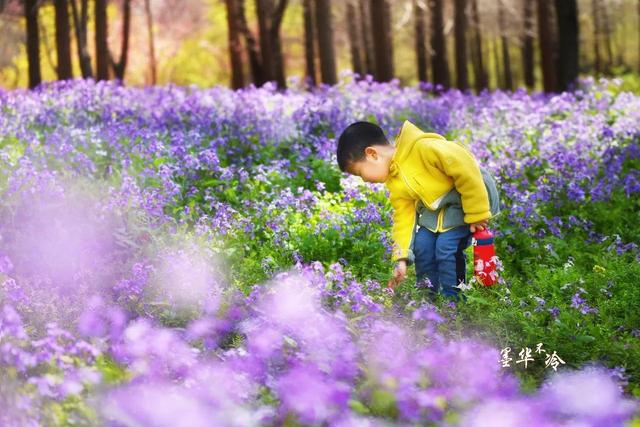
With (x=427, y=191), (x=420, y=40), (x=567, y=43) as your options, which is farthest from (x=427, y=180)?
(x=420, y=40)

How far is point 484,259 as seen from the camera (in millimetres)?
5355

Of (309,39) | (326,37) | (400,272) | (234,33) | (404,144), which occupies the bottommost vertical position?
(400,272)

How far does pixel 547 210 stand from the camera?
7684 mm

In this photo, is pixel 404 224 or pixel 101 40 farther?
pixel 101 40

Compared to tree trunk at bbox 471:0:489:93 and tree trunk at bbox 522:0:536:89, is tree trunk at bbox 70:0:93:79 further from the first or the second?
tree trunk at bbox 522:0:536:89

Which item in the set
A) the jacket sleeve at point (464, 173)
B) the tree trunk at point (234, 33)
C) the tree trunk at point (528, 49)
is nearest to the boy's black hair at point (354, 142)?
the jacket sleeve at point (464, 173)

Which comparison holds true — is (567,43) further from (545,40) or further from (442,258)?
(442,258)

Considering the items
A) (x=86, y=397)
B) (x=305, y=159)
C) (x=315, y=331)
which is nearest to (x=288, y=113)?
(x=305, y=159)

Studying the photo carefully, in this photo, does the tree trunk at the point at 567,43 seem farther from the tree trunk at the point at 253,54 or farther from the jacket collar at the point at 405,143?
the jacket collar at the point at 405,143

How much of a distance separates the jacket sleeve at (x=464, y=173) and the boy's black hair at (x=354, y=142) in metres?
0.33

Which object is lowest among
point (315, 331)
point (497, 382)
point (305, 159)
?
point (497, 382)

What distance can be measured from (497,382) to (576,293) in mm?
1465

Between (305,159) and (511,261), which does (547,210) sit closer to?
(511,261)

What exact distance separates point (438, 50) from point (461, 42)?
0.67 meters
